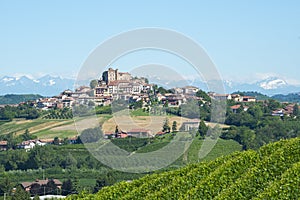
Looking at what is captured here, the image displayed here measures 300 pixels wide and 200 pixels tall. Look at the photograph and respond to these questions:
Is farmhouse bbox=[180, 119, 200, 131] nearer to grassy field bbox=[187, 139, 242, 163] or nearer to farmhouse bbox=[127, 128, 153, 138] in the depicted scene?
grassy field bbox=[187, 139, 242, 163]

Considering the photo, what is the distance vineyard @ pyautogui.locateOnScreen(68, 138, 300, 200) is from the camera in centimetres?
998

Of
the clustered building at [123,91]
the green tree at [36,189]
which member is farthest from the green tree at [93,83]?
the green tree at [36,189]

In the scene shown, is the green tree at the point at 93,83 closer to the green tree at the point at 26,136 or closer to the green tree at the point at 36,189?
the green tree at the point at 36,189

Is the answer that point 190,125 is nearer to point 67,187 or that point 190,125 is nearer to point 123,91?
point 123,91

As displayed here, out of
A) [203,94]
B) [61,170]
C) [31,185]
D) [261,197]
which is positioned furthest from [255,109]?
[261,197]

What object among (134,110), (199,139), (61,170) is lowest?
(61,170)

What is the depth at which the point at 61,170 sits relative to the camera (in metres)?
52.4

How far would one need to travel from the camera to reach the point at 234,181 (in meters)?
12.3

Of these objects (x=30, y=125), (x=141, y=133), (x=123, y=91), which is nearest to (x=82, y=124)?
(x=123, y=91)

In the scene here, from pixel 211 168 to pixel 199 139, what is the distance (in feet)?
116

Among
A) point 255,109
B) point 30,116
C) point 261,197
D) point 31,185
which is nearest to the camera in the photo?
point 261,197

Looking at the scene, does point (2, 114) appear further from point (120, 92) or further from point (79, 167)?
point (120, 92)

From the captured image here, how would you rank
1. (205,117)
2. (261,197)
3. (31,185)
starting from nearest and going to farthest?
(261,197), (31,185), (205,117)

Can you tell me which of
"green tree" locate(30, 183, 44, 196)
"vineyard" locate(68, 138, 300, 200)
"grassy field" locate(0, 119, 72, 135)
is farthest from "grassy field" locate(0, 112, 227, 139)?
"vineyard" locate(68, 138, 300, 200)
